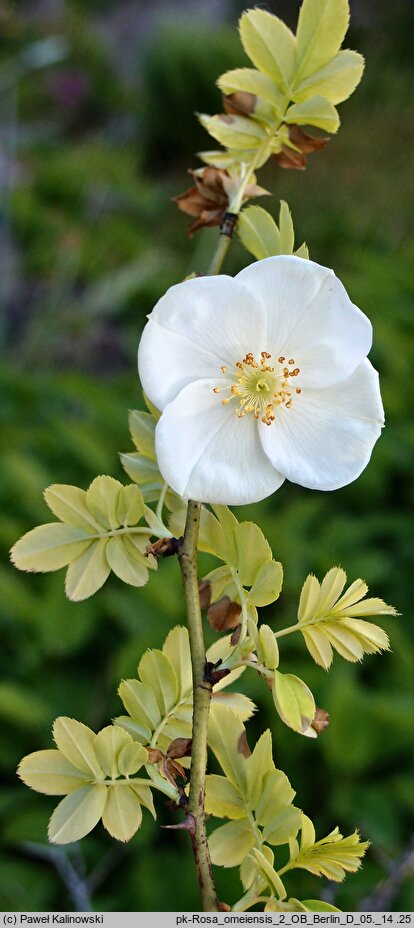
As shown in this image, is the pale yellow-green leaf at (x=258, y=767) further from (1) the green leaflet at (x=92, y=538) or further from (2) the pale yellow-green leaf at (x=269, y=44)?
(2) the pale yellow-green leaf at (x=269, y=44)

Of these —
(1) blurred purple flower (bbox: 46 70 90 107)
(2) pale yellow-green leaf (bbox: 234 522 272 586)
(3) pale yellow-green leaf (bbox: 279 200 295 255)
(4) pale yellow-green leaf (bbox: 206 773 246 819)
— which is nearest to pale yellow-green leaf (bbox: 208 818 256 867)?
(4) pale yellow-green leaf (bbox: 206 773 246 819)

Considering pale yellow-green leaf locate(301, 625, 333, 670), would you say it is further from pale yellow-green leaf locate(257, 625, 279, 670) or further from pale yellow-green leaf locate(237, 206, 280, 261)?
pale yellow-green leaf locate(237, 206, 280, 261)

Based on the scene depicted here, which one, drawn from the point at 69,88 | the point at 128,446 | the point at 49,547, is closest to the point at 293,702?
the point at 49,547

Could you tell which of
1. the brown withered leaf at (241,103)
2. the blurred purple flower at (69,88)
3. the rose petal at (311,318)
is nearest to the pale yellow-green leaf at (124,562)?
the rose petal at (311,318)

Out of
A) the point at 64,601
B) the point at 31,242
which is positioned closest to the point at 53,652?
the point at 64,601

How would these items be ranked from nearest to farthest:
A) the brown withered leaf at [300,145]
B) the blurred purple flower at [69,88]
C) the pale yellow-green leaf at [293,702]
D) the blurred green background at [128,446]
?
the pale yellow-green leaf at [293,702] < the brown withered leaf at [300,145] < the blurred green background at [128,446] < the blurred purple flower at [69,88]

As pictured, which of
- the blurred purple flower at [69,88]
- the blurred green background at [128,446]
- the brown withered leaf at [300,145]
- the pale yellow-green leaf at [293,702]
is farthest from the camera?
the blurred purple flower at [69,88]
